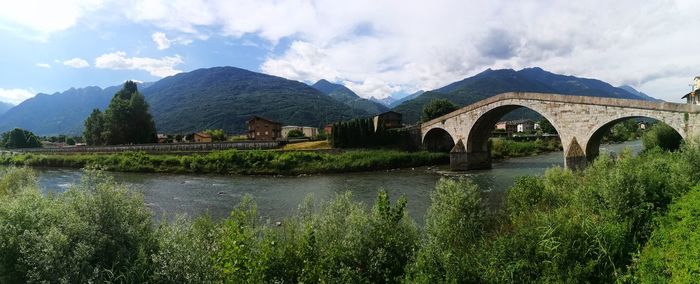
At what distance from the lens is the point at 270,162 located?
148ft

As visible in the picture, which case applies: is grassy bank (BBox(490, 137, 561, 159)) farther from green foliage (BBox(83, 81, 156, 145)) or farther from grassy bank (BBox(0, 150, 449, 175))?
green foliage (BBox(83, 81, 156, 145))

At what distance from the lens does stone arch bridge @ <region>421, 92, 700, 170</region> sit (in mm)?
24062

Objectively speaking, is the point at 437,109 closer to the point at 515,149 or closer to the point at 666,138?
the point at 515,149

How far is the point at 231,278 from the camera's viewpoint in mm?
7055

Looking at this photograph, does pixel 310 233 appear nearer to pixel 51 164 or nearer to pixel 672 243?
pixel 672 243

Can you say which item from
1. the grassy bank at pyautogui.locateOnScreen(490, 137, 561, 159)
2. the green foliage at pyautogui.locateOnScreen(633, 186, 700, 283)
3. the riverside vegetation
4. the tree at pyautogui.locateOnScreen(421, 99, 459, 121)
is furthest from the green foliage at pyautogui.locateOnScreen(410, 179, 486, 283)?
the tree at pyautogui.locateOnScreen(421, 99, 459, 121)

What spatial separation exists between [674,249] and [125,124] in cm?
7906

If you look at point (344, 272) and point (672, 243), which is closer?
point (344, 272)

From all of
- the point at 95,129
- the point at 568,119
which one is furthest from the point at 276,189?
the point at 95,129

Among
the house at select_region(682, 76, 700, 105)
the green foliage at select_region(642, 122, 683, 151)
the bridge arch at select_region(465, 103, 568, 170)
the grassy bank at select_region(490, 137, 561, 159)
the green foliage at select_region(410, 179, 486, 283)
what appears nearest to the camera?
the green foliage at select_region(410, 179, 486, 283)

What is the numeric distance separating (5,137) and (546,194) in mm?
126273

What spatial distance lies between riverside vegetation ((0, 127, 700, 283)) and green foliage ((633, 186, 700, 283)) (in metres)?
0.03

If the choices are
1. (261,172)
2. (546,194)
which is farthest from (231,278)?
(261,172)

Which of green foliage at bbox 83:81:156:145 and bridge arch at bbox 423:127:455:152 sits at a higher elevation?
green foliage at bbox 83:81:156:145
